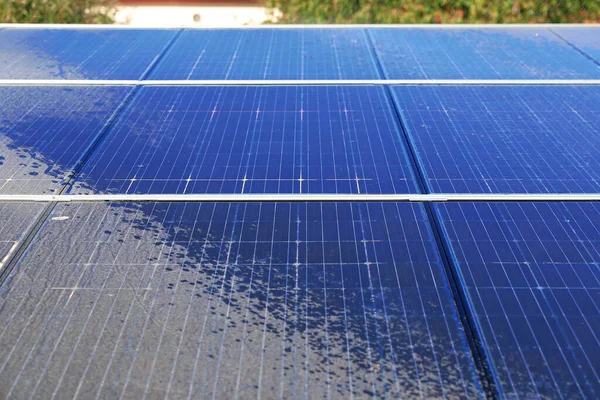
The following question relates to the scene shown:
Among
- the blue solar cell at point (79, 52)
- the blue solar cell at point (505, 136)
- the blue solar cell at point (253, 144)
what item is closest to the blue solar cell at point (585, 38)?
the blue solar cell at point (505, 136)

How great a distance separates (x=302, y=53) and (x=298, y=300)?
10.8ft

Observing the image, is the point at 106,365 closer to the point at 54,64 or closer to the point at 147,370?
the point at 147,370

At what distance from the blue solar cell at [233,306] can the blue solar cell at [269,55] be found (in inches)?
79.4

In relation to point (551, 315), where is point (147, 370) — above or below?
below

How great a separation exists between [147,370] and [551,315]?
137 cm

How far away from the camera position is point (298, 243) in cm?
224

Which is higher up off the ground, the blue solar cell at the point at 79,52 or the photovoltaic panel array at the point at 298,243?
the photovoltaic panel array at the point at 298,243

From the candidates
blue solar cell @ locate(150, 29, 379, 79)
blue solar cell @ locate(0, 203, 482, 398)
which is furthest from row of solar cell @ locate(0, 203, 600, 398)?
blue solar cell @ locate(150, 29, 379, 79)

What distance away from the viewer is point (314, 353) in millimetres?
1722

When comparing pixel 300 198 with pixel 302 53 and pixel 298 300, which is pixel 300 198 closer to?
pixel 298 300

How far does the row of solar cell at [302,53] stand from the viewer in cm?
424

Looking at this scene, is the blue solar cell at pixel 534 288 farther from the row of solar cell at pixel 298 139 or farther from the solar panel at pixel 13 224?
the solar panel at pixel 13 224

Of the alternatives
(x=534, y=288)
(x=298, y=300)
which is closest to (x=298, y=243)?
(x=298, y=300)

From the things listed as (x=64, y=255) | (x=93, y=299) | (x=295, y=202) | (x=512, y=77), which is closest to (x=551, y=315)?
(x=295, y=202)
